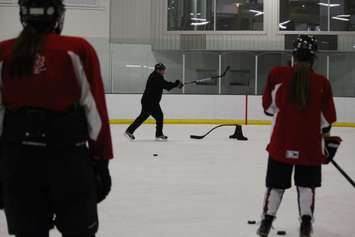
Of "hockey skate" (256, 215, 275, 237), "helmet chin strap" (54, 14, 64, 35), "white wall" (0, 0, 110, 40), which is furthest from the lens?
"white wall" (0, 0, 110, 40)

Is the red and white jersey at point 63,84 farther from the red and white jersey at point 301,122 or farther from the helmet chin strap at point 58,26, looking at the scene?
the red and white jersey at point 301,122

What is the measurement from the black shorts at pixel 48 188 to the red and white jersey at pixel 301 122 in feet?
4.33

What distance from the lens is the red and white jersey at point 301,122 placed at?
2719 millimetres

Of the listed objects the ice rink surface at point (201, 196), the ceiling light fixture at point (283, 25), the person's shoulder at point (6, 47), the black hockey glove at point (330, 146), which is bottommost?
the ice rink surface at point (201, 196)

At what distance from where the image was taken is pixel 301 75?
269cm

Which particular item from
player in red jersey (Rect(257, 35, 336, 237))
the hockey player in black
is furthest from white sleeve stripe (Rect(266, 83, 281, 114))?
the hockey player in black

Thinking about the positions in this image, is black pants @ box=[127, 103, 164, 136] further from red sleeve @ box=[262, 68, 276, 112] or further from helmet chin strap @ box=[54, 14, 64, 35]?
helmet chin strap @ box=[54, 14, 64, 35]

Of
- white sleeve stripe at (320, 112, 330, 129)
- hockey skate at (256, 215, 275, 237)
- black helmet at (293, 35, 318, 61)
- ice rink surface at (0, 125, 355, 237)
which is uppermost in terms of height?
black helmet at (293, 35, 318, 61)

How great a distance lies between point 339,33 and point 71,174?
13800 millimetres

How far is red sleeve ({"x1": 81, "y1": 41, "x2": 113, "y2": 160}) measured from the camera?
1636mm

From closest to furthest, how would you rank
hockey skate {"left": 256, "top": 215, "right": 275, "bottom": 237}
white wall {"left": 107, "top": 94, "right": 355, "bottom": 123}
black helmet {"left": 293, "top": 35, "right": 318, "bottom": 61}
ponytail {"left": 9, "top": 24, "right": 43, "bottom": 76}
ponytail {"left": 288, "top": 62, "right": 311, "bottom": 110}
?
1. ponytail {"left": 9, "top": 24, "right": 43, "bottom": 76}
2. ponytail {"left": 288, "top": 62, "right": 311, "bottom": 110}
3. black helmet {"left": 293, "top": 35, "right": 318, "bottom": 61}
4. hockey skate {"left": 256, "top": 215, "right": 275, "bottom": 237}
5. white wall {"left": 107, "top": 94, "right": 355, "bottom": 123}

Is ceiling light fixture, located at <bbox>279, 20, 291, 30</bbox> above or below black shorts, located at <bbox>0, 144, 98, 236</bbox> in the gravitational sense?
above

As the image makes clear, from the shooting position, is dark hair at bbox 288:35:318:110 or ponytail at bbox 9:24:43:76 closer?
ponytail at bbox 9:24:43:76

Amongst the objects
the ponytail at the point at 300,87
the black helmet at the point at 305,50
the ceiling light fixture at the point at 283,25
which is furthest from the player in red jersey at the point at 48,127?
the ceiling light fixture at the point at 283,25
